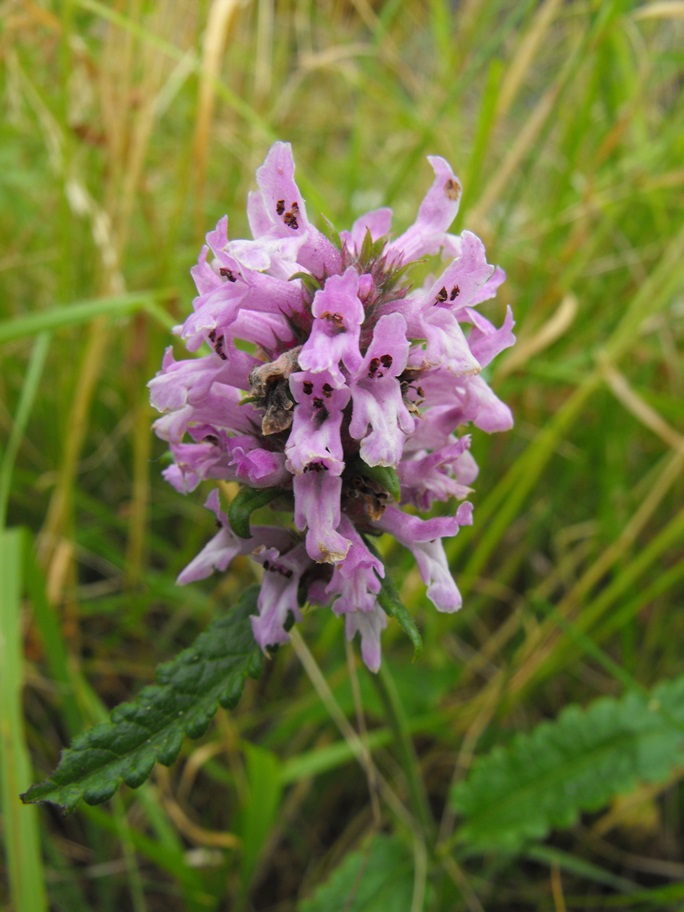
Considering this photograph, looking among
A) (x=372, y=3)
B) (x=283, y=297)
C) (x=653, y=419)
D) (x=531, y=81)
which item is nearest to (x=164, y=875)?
(x=283, y=297)

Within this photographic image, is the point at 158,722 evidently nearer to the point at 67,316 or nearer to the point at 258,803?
the point at 258,803

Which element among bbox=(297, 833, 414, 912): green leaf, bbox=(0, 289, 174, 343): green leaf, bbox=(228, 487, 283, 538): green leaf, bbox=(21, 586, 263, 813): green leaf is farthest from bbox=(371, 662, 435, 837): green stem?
bbox=(0, 289, 174, 343): green leaf

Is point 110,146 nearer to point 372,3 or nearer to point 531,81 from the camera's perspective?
point 531,81

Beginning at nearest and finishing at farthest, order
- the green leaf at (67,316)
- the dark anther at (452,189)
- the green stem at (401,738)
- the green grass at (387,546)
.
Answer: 1. the dark anther at (452,189)
2. the green stem at (401,738)
3. the green leaf at (67,316)
4. the green grass at (387,546)

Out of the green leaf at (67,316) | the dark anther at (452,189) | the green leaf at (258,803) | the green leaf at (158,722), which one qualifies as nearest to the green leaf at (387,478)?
the green leaf at (158,722)

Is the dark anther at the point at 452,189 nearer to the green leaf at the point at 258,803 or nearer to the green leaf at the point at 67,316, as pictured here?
the green leaf at the point at 67,316
